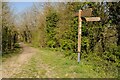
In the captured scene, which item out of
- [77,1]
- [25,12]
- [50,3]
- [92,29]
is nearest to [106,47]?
[92,29]

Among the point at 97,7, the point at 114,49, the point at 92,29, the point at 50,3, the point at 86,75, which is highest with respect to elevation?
the point at 50,3

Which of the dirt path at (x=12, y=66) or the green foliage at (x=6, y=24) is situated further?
the green foliage at (x=6, y=24)

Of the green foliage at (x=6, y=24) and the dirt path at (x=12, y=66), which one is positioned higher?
the green foliage at (x=6, y=24)

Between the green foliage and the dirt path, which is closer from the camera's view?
the dirt path

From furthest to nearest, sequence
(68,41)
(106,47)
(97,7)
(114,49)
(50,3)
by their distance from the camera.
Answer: (50,3) → (68,41) → (97,7) → (106,47) → (114,49)

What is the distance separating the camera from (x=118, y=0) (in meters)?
6.22

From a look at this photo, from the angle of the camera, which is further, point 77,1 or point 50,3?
point 50,3

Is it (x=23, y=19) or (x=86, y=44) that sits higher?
(x=23, y=19)

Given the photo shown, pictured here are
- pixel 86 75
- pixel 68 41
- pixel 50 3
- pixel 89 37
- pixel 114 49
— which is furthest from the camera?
pixel 50 3

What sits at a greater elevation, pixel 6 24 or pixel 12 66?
pixel 6 24

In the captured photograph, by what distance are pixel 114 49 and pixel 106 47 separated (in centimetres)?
65

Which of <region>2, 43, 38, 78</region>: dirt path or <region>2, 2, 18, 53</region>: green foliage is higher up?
<region>2, 2, 18, 53</region>: green foliage

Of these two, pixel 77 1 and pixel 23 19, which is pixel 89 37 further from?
pixel 23 19

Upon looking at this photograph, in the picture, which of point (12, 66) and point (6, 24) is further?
point (6, 24)
